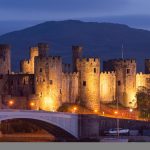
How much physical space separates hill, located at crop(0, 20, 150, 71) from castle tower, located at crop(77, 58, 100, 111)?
224ft

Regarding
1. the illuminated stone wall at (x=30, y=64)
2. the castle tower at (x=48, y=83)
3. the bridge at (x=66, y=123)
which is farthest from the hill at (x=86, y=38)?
the bridge at (x=66, y=123)

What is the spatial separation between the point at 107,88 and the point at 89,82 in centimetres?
305

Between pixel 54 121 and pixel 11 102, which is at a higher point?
pixel 11 102

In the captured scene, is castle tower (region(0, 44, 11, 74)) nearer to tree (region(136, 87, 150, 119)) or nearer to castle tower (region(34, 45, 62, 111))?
castle tower (region(34, 45, 62, 111))

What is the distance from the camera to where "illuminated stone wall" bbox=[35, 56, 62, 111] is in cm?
6625

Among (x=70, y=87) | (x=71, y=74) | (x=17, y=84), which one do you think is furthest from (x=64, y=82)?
(x=17, y=84)

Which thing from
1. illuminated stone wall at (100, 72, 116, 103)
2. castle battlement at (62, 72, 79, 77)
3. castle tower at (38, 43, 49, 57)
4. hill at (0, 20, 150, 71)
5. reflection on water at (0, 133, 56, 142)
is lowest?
reflection on water at (0, 133, 56, 142)

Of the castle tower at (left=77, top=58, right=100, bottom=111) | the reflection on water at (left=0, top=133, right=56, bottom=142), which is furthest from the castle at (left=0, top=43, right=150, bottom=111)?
the reflection on water at (left=0, top=133, right=56, bottom=142)

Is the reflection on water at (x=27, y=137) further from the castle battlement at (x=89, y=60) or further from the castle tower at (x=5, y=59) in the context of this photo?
the castle tower at (x=5, y=59)

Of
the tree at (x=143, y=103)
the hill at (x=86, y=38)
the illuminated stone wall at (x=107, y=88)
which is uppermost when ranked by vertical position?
the hill at (x=86, y=38)

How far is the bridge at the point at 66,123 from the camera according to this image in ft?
193

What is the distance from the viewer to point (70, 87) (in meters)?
68.6

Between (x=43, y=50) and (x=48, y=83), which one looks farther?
(x=43, y=50)

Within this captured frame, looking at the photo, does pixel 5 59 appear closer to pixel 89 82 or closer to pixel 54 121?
pixel 89 82
